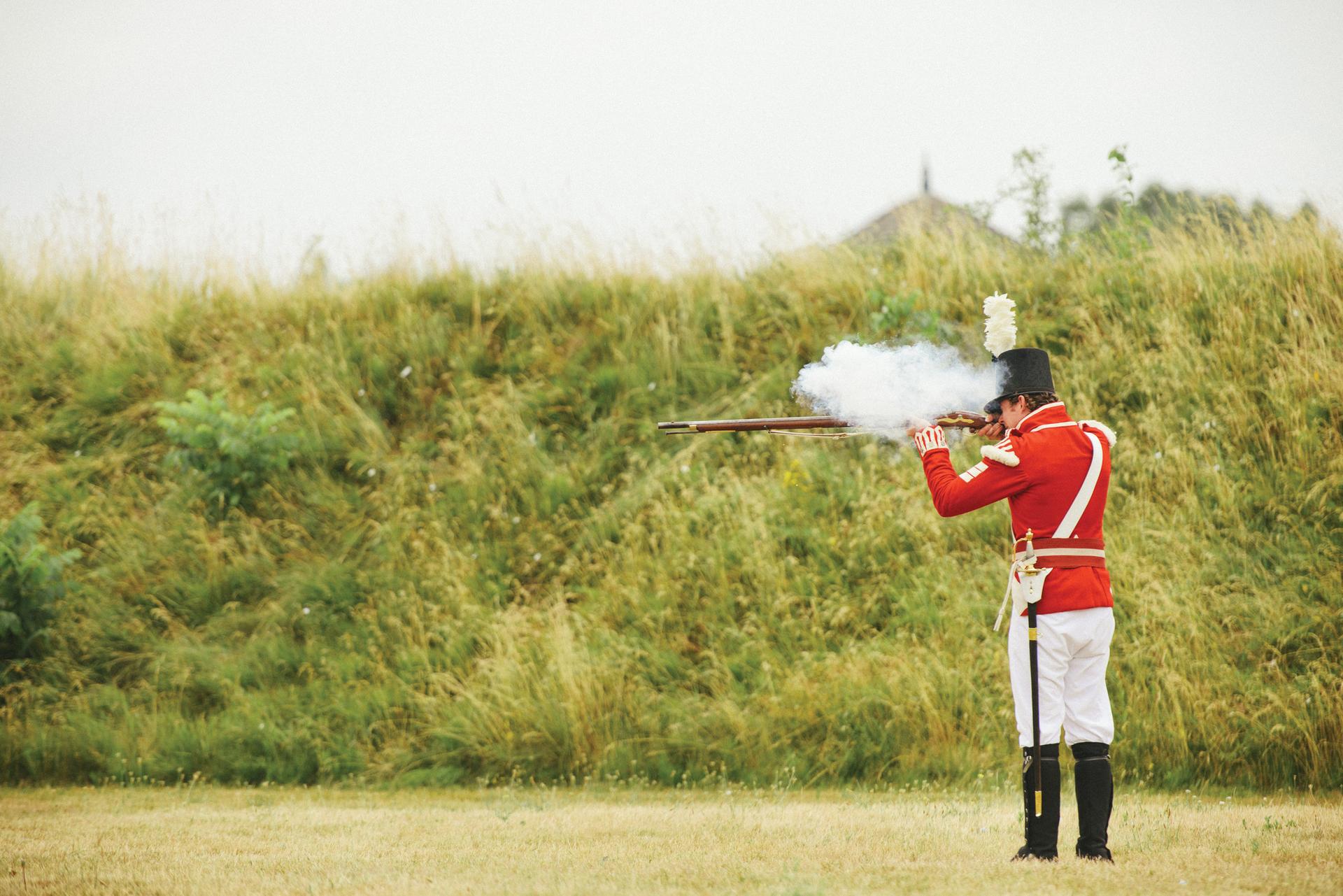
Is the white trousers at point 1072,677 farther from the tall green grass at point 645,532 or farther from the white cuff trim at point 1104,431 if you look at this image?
the tall green grass at point 645,532

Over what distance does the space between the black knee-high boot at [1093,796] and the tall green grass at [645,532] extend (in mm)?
2710

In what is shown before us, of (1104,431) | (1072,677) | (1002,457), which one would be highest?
(1104,431)

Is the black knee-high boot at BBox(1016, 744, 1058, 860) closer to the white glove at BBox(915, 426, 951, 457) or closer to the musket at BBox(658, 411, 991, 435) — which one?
the white glove at BBox(915, 426, 951, 457)

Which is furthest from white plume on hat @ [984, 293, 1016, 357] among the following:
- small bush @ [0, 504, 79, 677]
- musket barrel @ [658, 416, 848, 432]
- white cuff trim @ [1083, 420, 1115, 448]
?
small bush @ [0, 504, 79, 677]

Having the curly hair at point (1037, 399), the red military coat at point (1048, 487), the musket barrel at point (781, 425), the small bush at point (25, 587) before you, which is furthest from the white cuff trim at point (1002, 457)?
the small bush at point (25, 587)

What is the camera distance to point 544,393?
11.7m

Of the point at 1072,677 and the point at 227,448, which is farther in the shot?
the point at 227,448

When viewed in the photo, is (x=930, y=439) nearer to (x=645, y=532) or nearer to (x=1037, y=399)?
(x=1037, y=399)

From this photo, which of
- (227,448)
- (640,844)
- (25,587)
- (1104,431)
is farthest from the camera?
(227,448)

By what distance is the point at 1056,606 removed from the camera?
17.1 feet

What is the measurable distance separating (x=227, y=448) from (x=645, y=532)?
13.5 ft

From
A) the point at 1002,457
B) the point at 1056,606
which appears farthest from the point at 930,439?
the point at 1056,606

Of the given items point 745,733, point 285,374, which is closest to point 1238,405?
point 745,733

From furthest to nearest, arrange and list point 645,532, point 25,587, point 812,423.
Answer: point 645,532 → point 25,587 → point 812,423
